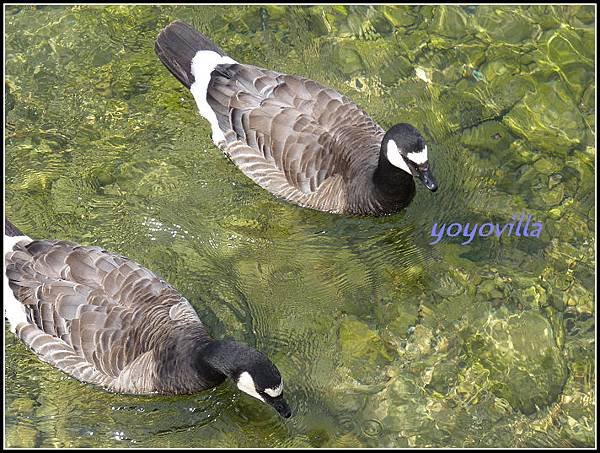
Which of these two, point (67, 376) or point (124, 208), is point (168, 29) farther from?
point (67, 376)

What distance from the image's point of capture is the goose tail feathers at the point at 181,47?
10047 mm

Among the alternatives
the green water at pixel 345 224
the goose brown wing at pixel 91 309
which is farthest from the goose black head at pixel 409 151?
the goose brown wing at pixel 91 309

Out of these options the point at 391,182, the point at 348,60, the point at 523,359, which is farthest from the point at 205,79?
the point at 523,359

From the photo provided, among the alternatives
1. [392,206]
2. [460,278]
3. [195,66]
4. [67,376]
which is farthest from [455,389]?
[195,66]

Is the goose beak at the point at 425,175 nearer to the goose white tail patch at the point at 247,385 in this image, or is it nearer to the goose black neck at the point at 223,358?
the goose black neck at the point at 223,358

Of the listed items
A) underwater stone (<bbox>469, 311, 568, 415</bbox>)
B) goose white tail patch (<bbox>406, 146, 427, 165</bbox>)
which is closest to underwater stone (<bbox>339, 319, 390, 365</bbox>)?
underwater stone (<bbox>469, 311, 568, 415</bbox>)

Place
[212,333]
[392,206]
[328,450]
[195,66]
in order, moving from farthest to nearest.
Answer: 1. [195,66]
2. [392,206]
3. [212,333]
4. [328,450]

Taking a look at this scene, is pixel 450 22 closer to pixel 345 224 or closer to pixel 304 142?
pixel 304 142

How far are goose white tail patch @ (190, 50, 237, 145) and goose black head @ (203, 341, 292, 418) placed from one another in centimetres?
294

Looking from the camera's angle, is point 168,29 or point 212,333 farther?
point 168,29

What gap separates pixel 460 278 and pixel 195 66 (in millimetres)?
3624

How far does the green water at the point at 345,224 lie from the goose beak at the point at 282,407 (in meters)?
0.46

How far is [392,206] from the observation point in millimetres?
9242

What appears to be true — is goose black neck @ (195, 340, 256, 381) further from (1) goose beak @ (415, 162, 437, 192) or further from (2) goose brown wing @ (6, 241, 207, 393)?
(1) goose beak @ (415, 162, 437, 192)
